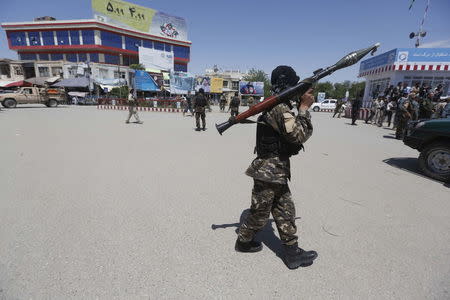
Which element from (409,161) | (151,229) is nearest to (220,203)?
(151,229)

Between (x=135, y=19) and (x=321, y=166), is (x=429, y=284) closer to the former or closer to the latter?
(x=321, y=166)

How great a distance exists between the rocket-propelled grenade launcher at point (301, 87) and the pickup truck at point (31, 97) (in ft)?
80.7

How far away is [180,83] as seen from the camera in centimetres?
2722

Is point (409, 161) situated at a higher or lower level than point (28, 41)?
lower

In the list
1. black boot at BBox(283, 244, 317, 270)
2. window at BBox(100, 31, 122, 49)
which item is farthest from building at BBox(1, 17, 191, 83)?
black boot at BBox(283, 244, 317, 270)

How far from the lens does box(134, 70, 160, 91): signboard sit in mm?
24770

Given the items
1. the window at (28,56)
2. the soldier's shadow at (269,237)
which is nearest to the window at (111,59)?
the window at (28,56)

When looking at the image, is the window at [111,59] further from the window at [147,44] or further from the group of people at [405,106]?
the group of people at [405,106]

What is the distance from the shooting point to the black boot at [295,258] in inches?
81.7

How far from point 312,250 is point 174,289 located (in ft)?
4.46

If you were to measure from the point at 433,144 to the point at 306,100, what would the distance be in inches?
173

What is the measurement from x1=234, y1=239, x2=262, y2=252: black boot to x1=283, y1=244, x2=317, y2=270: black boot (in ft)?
0.95

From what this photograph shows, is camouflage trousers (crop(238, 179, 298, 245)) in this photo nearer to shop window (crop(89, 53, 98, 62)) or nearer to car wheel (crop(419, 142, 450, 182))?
car wheel (crop(419, 142, 450, 182))

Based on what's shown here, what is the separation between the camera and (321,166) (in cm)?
513
